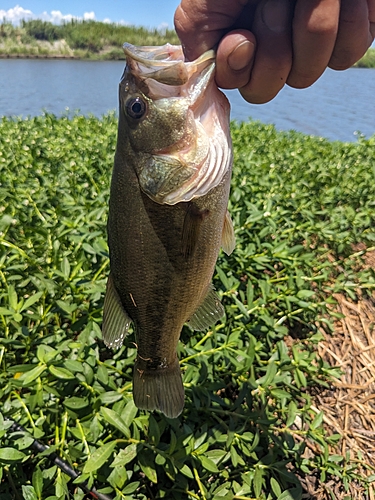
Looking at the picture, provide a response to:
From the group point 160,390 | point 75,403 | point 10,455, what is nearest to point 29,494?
point 10,455

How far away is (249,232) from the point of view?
323 centimetres

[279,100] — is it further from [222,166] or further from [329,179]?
[222,166]

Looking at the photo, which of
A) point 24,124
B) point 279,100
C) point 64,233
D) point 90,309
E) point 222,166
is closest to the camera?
point 222,166

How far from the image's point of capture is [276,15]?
1.45 meters

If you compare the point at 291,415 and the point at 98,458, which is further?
the point at 291,415

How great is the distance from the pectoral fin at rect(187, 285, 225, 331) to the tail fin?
202 millimetres

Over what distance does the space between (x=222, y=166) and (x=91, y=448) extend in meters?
1.45

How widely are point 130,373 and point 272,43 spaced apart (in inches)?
70.9

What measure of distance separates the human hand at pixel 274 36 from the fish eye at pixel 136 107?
0.28 m

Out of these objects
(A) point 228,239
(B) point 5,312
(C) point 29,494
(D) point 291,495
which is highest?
(A) point 228,239

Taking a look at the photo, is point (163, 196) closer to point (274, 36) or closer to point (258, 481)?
point (274, 36)

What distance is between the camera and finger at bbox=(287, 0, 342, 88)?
1.37m

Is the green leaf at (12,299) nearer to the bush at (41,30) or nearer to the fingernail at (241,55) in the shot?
the fingernail at (241,55)

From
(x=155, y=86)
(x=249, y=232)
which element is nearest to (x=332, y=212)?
(x=249, y=232)
